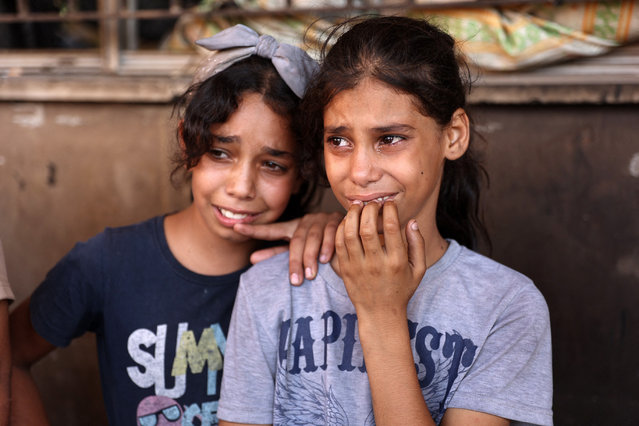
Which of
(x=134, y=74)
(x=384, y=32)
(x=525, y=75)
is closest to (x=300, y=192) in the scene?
(x=384, y=32)

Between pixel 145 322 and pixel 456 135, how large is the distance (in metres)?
1.09

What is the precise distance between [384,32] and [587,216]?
125 centimetres

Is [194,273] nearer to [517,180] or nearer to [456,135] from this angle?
[456,135]

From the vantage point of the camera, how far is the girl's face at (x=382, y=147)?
1528mm

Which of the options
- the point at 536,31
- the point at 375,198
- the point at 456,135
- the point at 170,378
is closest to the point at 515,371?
the point at 375,198

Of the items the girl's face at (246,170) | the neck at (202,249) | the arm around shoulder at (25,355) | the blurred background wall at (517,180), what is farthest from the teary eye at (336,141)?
the arm around shoulder at (25,355)

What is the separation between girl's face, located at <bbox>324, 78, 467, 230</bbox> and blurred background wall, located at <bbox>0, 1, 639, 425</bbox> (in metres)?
0.93

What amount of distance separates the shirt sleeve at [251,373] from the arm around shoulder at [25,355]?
0.68 meters

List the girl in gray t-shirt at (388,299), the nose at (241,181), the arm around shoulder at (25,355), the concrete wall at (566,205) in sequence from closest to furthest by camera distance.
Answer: the girl in gray t-shirt at (388,299) < the nose at (241,181) < the arm around shoulder at (25,355) < the concrete wall at (566,205)

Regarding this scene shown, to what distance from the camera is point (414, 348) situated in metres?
1.57

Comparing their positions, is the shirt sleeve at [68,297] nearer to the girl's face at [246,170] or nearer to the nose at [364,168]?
the girl's face at [246,170]

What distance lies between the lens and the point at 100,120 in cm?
284

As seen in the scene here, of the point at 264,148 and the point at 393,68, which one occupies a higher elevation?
the point at 393,68

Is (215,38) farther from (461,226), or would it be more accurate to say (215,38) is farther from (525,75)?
(525,75)
